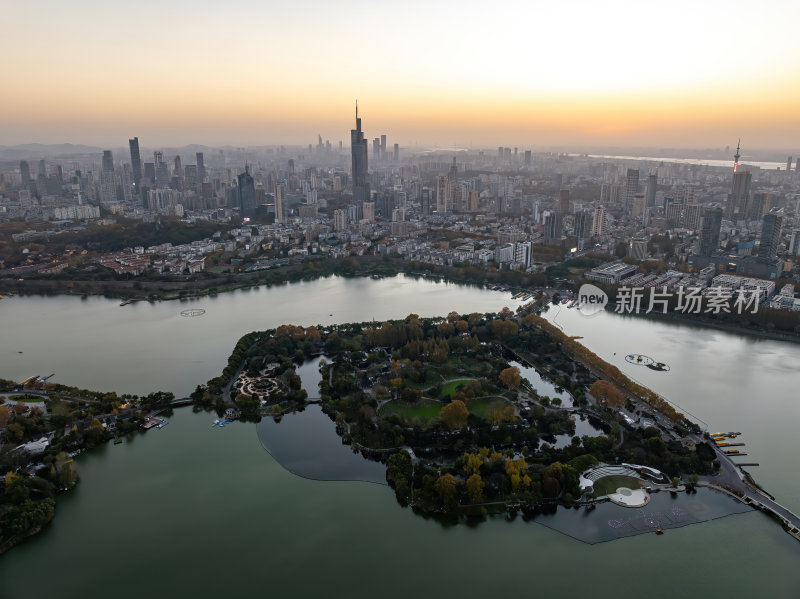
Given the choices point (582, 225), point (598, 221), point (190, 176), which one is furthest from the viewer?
point (190, 176)

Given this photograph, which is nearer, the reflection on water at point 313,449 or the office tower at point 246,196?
the reflection on water at point 313,449

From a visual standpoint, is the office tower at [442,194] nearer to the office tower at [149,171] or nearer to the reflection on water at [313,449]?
the office tower at [149,171]

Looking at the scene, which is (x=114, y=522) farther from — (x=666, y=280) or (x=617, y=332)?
(x=666, y=280)

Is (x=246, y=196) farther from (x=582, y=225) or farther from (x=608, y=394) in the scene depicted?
(x=608, y=394)

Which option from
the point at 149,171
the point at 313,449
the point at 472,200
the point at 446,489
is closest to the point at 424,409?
the point at 313,449

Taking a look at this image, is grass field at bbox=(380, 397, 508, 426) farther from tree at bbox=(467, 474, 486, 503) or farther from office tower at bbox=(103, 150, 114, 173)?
office tower at bbox=(103, 150, 114, 173)

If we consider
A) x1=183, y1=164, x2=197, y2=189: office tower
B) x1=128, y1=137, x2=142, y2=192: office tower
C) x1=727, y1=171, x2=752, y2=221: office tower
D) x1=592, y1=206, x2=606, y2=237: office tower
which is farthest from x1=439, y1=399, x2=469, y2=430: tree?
x1=128, y1=137, x2=142, y2=192: office tower

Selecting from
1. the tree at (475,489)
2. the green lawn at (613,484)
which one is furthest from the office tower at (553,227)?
the tree at (475,489)
